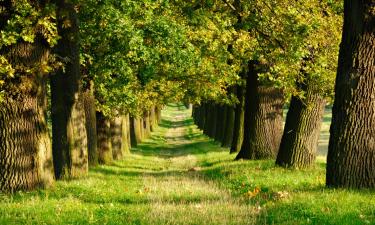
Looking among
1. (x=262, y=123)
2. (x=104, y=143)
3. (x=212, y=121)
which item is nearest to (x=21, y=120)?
(x=262, y=123)

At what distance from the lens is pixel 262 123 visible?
906 inches

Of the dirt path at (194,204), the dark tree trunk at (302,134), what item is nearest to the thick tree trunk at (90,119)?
the dirt path at (194,204)

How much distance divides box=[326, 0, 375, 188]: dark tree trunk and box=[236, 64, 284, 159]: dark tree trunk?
34.3 ft

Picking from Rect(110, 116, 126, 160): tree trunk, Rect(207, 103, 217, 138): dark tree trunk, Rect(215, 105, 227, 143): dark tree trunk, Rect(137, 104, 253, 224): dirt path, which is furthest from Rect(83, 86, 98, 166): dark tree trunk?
Rect(207, 103, 217, 138): dark tree trunk

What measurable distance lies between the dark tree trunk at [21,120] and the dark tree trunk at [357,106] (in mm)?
7275

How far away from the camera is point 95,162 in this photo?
23531 mm

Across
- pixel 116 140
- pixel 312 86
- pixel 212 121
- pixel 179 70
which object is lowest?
pixel 212 121

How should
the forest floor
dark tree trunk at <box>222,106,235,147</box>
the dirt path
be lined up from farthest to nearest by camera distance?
dark tree trunk at <box>222,106,235,147</box> < the dirt path < the forest floor

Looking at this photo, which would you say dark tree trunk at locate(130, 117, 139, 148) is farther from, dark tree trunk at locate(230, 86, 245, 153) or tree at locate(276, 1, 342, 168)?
tree at locate(276, 1, 342, 168)

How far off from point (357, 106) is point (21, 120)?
26.0ft

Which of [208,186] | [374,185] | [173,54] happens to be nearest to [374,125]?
[374,185]

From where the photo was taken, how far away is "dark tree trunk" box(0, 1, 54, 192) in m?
13.3

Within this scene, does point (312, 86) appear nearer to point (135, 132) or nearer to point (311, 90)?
point (311, 90)

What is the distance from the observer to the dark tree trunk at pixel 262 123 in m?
23.0
